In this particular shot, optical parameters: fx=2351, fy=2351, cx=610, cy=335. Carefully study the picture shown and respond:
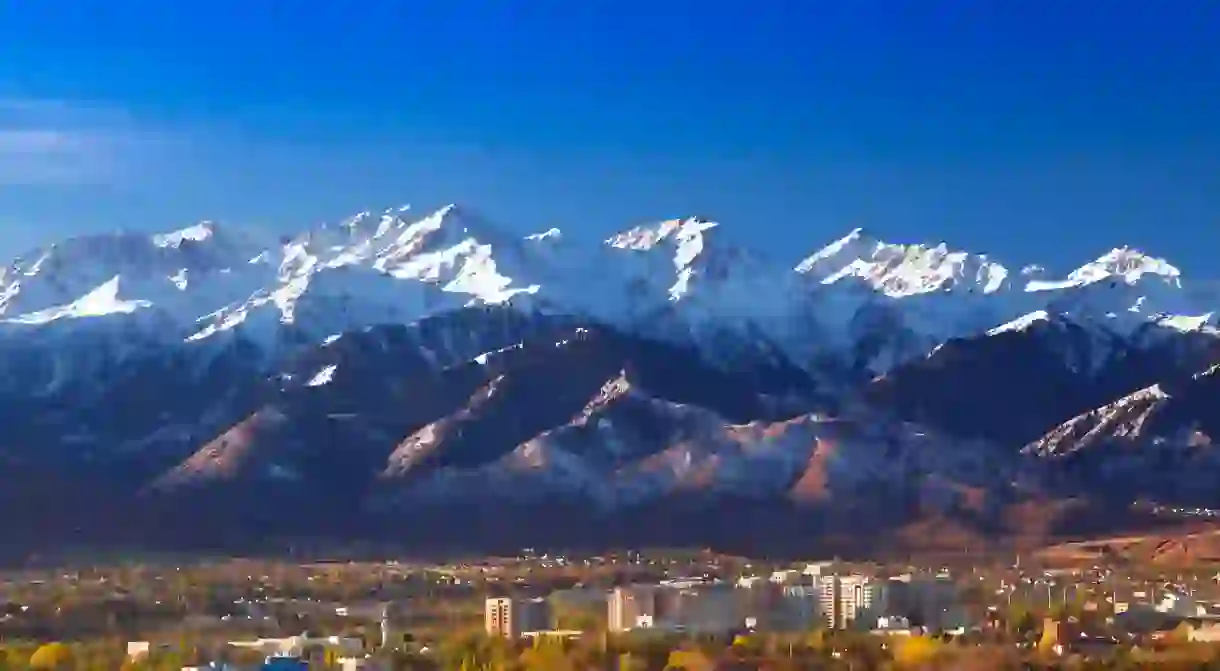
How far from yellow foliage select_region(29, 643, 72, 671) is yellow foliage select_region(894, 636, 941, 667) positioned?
27.2 m

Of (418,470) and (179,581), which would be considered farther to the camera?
(418,470)

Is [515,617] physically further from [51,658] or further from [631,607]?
[51,658]

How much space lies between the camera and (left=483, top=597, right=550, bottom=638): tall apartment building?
91000 mm

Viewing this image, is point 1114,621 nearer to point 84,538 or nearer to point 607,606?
point 607,606

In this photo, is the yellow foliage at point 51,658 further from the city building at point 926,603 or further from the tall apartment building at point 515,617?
the city building at point 926,603

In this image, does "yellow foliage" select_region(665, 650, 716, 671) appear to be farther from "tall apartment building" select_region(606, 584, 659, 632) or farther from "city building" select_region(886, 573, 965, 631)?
"city building" select_region(886, 573, 965, 631)

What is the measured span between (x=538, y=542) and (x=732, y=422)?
37689 mm

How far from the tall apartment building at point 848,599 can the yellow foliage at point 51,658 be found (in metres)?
31.8

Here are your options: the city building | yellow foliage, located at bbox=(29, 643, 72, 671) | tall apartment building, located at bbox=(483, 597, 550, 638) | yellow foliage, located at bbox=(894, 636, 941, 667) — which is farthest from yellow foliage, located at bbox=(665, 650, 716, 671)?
yellow foliage, located at bbox=(29, 643, 72, 671)

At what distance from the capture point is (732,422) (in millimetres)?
196750

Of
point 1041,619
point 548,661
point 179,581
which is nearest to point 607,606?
point 1041,619

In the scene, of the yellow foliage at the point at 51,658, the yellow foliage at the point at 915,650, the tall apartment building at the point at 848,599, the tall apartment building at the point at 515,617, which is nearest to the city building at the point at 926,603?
the tall apartment building at the point at 848,599

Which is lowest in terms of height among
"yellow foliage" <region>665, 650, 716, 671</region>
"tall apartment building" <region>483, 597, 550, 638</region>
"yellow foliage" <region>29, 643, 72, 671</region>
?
"yellow foliage" <region>665, 650, 716, 671</region>

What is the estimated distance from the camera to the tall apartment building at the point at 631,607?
305ft
